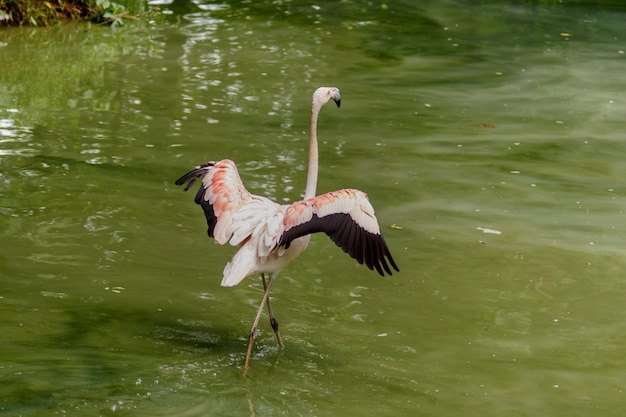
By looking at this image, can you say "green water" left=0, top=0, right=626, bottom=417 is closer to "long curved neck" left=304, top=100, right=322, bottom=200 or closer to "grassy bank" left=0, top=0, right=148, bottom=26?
"grassy bank" left=0, top=0, right=148, bottom=26

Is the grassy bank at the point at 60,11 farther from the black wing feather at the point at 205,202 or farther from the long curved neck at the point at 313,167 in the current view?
the long curved neck at the point at 313,167

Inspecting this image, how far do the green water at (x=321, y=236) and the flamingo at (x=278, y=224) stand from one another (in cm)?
50

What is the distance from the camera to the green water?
4.67 m

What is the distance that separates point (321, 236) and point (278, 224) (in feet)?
6.72

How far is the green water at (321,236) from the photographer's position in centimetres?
467

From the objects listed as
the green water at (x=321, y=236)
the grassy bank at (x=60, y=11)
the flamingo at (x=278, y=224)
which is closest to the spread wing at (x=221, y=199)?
the flamingo at (x=278, y=224)

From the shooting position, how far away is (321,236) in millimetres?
6688

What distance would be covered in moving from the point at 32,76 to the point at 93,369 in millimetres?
6377

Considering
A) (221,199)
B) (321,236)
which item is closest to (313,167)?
(221,199)

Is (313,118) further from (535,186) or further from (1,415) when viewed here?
(535,186)

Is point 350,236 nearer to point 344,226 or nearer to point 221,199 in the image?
point 344,226

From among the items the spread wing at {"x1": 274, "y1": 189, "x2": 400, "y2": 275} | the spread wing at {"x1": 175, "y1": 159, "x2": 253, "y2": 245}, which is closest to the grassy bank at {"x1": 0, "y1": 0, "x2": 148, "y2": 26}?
the spread wing at {"x1": 175, "y1": 159, "x2": 253, "y2": 245}

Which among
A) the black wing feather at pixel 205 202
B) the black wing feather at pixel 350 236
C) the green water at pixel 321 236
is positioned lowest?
the green water at pixel 321 236

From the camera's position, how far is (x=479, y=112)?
31.8 ft
